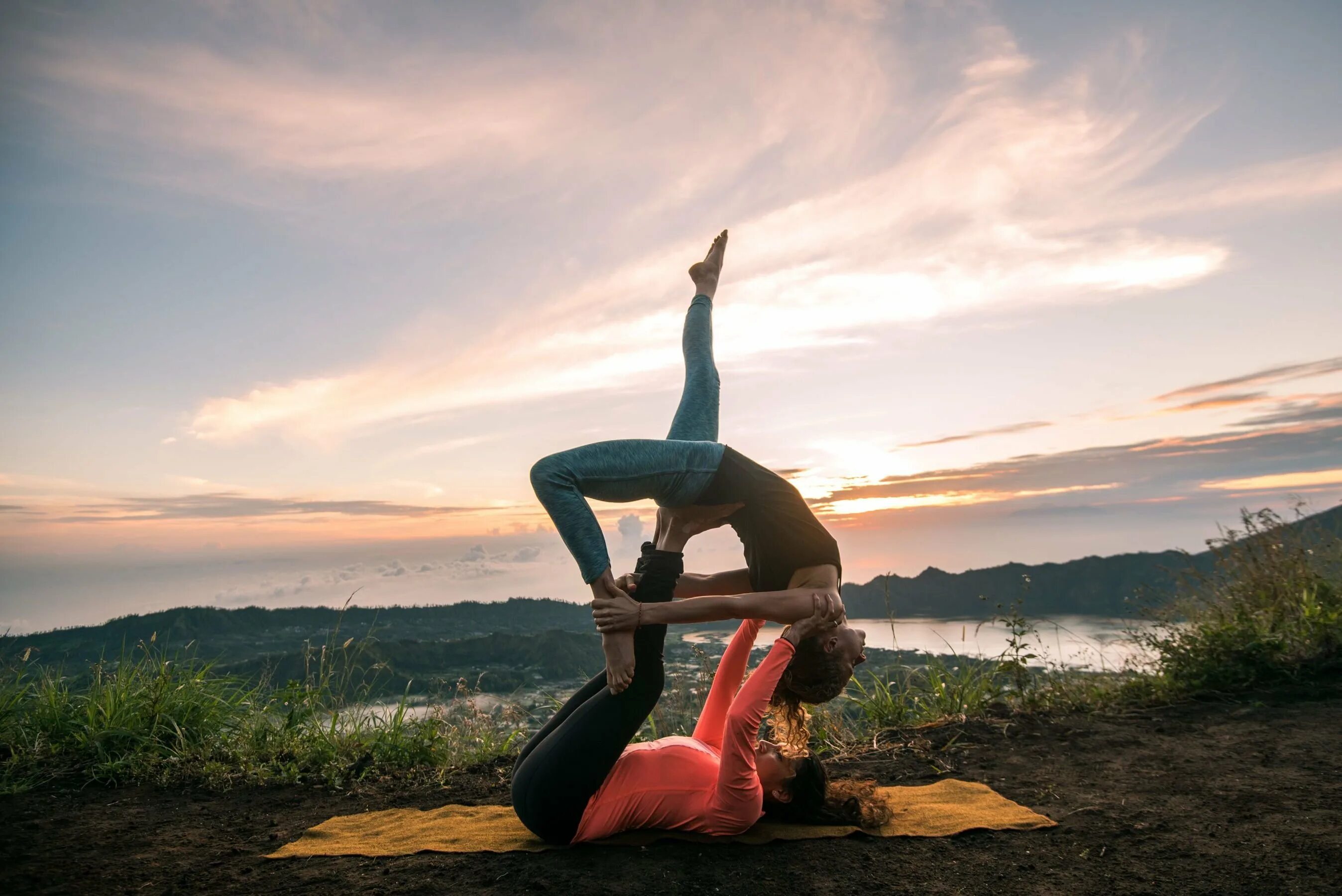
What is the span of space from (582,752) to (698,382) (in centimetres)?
202

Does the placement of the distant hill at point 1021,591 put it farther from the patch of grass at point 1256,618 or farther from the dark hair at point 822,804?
the dark hair at point 822,804

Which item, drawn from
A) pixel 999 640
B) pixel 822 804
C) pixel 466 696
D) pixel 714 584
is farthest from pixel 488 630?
pixel 822 804

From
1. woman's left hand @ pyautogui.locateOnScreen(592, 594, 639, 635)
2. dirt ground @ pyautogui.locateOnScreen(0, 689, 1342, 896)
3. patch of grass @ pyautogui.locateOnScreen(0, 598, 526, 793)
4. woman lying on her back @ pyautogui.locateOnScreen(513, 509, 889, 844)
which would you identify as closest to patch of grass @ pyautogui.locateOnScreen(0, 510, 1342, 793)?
patch of grass @ pyautogui.locateOnScreen(0, 598, 526, 793)

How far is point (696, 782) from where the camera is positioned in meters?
3.24

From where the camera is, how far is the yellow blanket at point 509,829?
317cm

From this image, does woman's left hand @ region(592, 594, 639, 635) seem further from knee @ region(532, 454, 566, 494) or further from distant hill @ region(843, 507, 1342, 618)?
distant hill @ region(843, 507, 1342, 618)

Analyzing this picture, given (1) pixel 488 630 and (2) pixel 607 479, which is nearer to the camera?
(2) pixel 607 479

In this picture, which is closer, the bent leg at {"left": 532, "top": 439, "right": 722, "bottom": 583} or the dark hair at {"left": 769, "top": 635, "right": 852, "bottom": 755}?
the bent leg at {"left": 532, "top": 439, "right": 722, "bottom": 583}

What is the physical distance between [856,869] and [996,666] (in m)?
3.20

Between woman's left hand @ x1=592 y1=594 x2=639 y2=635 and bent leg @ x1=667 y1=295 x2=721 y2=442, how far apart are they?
3.33 feet

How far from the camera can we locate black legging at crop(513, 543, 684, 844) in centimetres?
303

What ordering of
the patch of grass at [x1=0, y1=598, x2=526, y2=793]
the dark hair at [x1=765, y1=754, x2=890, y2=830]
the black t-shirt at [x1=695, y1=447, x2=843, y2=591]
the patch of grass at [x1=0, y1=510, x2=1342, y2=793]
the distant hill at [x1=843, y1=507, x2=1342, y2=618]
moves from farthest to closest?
the distant hill at [x1=843, y1=507, x2=1342, y2=618] → the patch of grass at [x1=0, y1=510, x2=1342, y2=793] → the patch of grass at [x1=0, y1=598, x2=526, y2=793] → the black t-shirt at [x1=695, y1=447, x2=843, y2=591] → the dark hair at [x1=765, y1=754, x2=890, y2=830]

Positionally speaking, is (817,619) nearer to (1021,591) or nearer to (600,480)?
(600,480)

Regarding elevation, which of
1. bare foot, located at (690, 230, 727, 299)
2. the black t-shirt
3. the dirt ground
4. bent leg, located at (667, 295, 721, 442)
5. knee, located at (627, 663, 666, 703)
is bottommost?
the dirt ground
